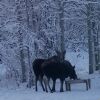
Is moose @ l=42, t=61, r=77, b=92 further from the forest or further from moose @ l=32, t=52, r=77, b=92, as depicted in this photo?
the forest

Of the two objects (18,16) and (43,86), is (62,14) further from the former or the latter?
(43,86)

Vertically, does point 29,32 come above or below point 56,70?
above

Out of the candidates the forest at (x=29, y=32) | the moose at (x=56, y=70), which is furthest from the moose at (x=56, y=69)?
the forest at (x=29, y=32)

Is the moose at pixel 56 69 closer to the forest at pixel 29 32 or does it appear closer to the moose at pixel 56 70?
the moose at pixel 56 70

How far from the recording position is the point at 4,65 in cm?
2573

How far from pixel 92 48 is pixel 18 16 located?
7.83 meters

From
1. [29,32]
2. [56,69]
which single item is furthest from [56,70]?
[29,32]

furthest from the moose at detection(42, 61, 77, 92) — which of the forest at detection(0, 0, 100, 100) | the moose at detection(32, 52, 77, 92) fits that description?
the forest at detection(0, 0, 100, 100)

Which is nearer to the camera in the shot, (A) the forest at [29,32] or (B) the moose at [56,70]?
(B) the moose at [56,70]

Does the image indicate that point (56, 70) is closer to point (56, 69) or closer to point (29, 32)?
point (56, 69)

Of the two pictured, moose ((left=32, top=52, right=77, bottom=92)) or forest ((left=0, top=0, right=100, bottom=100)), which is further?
forest ((left=0, top=0, right=100, bottom=100))

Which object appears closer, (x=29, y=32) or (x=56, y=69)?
(x=56, y=69)

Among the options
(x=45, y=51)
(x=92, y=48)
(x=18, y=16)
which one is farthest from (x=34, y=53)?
(x=92, y=48)

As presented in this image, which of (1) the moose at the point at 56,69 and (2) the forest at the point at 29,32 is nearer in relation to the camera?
(1) the moose at the point at 56,69
